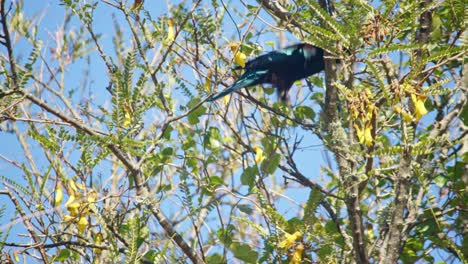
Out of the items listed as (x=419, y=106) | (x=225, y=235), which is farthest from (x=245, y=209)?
(x=419, y=106)

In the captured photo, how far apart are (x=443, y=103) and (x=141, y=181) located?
1833 mm

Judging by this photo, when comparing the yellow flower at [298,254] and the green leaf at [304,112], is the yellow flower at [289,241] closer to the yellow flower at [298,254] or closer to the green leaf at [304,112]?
the yellow flower at [298,254]

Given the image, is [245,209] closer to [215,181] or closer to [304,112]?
[215,181]

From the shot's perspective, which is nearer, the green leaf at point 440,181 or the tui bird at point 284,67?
the green leaf at point 440,181

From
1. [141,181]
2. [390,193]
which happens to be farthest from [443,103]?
[141,181]

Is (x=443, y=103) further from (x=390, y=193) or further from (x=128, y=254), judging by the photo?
(x=128, y=254)

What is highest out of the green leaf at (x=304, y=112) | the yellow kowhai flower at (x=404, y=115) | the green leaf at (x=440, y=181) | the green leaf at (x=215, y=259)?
the green leaf at (x=304, y=112)

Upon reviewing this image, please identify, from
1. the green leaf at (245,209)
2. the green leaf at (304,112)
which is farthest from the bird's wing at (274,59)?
the green leaf at (245,209)

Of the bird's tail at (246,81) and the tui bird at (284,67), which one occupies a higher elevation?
the tui bird at (284,67)

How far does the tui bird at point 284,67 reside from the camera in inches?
143

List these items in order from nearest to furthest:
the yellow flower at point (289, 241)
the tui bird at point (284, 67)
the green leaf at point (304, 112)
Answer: the yellow flower at point (289, 241) < the green leaf at point (304, 112) < the tui bird at point (284, 67)

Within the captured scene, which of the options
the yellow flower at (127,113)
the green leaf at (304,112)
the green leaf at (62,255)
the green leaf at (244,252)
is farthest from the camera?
the green leaf at (304,112)

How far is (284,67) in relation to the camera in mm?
3957

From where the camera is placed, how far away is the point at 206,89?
3035 millimetres
